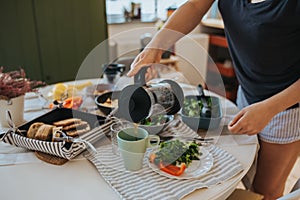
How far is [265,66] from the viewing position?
100cm

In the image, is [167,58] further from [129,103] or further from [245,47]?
[129,103]

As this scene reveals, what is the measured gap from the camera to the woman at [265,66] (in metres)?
0.85

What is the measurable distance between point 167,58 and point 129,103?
1.80 meters

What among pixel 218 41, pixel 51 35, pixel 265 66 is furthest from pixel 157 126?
pixel 218 41

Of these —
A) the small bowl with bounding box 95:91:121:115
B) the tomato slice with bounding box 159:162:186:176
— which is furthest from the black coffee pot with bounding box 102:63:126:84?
the tomato slice with bounding box 159:162:186:176

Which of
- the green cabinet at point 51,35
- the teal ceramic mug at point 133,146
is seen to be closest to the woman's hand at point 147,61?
the teal ceramic mug at point 133,146

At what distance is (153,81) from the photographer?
891 millimetres

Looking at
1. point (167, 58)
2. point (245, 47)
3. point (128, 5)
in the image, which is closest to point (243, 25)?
point (245, 47)

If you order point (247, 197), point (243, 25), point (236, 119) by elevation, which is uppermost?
point (243, 25)

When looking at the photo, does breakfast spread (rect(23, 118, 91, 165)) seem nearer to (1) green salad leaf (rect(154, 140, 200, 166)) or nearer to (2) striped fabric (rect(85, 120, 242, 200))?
(2) striped fabric (rect(85, 120, 242, 200))

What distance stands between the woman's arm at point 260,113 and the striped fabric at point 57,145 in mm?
460

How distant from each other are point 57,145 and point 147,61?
43 cm

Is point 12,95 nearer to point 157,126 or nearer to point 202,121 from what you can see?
point 157,126

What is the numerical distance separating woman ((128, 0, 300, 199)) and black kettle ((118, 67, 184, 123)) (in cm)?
13
